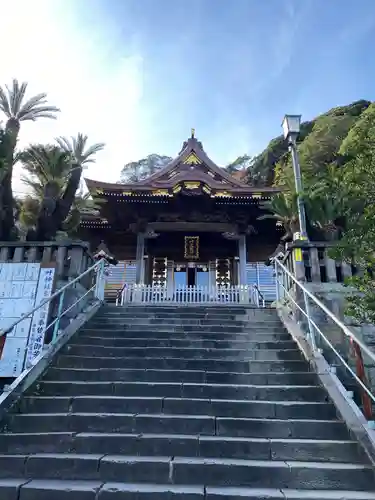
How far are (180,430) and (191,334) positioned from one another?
294cm

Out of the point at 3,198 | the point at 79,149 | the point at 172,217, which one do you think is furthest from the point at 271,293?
the point at 3,198

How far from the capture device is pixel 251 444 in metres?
3.93

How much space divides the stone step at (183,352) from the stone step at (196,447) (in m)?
2.17

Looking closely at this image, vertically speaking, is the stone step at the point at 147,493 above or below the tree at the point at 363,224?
below

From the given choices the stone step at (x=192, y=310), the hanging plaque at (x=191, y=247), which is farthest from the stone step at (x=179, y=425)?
the hanging plaque at (x=191, y=247)

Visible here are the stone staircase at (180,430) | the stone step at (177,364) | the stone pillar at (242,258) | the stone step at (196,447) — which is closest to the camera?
the stone staircase at (180,430)

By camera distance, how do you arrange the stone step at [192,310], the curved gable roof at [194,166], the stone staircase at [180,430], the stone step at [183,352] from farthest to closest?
the curved gable roof at [194,166] → the stone step at [192,310] → the stone step at [183,352] → the stone staircase at [180,430]

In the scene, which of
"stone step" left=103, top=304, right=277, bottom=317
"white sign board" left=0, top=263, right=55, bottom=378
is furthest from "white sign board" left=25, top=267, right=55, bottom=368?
"stone step" left=103, top=304, right=277, bottom=317

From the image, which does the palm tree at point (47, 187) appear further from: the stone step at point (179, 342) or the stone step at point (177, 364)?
the stone step at point (177, 364)

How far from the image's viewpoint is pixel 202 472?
11.5 ft

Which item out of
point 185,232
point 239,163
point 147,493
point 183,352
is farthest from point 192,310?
point 239,163

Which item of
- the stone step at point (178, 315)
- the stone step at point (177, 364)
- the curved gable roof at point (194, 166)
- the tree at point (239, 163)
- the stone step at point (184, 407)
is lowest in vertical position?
the stone step at point (184, 407)

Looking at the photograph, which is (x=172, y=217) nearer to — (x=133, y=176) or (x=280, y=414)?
(x=280, y=414)

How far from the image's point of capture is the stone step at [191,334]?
700cm
